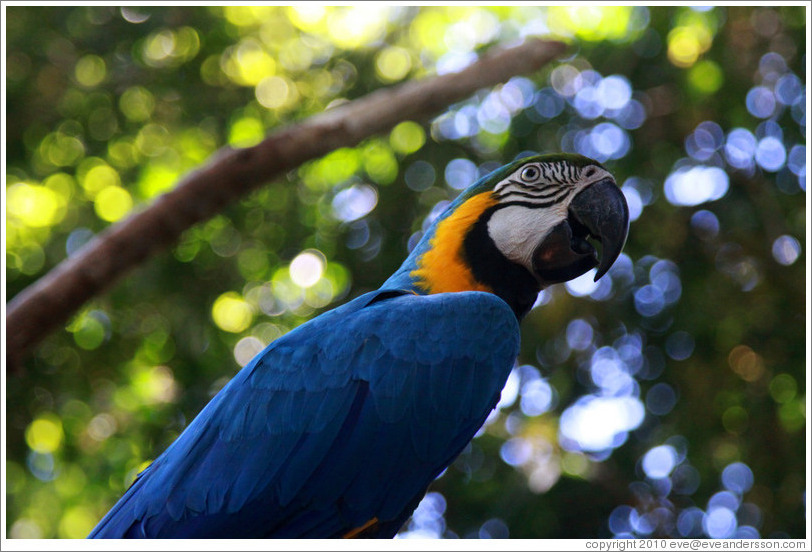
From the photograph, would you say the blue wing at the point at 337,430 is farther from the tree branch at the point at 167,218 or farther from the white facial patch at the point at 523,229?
the tree branch at the point at 167,218

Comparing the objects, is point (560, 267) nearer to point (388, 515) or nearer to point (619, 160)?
point (388, 515)

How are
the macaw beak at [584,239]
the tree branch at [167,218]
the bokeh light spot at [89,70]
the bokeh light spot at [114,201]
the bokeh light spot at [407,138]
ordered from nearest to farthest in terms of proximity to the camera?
the macaw beak at [584,239] → the tree branch at [167,218] → the bokeh light spot at [407,138] → the bokeh light spot at [89,70] → the bokeh light spot at [114,201]

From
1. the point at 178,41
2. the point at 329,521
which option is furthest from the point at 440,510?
the point at 178,41

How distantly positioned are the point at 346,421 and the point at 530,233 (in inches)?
25.9

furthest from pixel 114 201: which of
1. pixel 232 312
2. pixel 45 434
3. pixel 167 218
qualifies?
pixel 167 218

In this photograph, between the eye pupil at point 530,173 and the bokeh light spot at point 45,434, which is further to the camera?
the bokeh light spot at point 45,434

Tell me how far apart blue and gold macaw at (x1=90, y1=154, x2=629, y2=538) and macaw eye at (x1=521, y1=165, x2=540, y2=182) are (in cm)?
16

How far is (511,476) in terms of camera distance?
3.53m

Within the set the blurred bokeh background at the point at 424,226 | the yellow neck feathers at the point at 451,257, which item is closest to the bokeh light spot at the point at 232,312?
the blurred bokeh background at the point at 424,226

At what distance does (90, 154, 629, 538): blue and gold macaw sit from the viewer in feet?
5.24

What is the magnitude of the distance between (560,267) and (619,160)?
195cm

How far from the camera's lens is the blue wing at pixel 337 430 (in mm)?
1595

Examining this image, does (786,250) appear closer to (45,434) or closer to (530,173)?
(530,173)

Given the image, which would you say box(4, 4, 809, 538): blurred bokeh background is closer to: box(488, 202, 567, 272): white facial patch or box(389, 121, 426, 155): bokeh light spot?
box(389, 121, 426, 155): bokeh light spot
